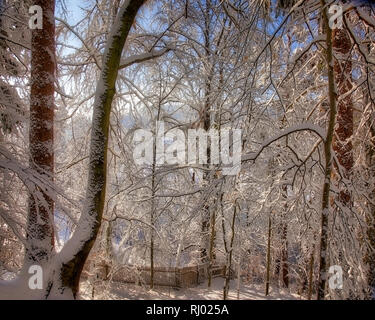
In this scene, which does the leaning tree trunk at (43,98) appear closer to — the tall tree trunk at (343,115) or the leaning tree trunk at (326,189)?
the leaning tree trunk at (326,189)

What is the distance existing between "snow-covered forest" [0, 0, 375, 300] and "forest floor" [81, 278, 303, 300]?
0.08 m

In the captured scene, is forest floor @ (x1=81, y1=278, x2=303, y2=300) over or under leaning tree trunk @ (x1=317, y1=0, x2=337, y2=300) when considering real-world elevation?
under

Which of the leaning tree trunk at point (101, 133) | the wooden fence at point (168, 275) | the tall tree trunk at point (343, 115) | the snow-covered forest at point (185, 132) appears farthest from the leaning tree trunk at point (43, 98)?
the wooden fence at point (168, 275)

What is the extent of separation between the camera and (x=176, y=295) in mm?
9883

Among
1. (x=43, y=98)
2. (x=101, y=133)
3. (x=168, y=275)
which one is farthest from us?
(x=168, y=275)

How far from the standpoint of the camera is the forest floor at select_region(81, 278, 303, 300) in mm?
9031

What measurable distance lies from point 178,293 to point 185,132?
5.69 meters

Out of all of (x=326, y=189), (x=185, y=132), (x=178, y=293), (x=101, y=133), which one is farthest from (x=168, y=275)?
(x=326, y=189)

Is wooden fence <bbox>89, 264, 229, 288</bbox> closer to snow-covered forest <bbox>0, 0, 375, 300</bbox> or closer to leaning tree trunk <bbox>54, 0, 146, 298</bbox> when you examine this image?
snow-covered forest <bbox>0, 0, 375, 300</bbox>

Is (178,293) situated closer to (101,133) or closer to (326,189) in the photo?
(101,133)

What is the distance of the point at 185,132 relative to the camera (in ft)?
34.0

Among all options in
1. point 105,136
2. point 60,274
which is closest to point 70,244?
point 60,274

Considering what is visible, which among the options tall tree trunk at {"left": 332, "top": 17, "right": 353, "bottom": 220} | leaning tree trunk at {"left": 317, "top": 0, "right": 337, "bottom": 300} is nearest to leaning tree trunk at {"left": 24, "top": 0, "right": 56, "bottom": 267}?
leaning tree trunk at {"left": 317, "top": 0, "right": 337, "bottom": 300}

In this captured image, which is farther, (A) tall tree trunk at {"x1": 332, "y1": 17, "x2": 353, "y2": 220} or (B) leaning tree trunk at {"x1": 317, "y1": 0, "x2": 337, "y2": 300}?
(A) tall tree trunk at {"x1": 332, "y1": 17, "x2": 353, "y2": 220}
